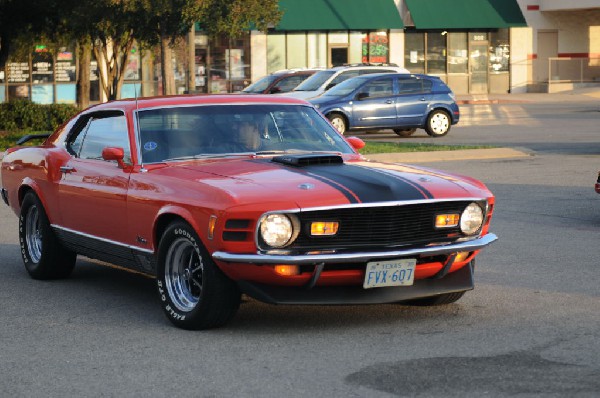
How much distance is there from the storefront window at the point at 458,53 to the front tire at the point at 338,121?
29526 mm

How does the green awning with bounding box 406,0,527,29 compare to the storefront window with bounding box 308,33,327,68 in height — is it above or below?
above

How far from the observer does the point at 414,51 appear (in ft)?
189

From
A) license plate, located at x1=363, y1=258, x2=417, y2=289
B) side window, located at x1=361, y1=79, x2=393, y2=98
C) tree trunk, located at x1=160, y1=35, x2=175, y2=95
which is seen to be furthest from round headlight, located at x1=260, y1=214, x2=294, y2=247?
tree trunk, located at x1=160, y1=35, x2=175, y2=95

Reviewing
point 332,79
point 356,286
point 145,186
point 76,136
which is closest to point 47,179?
point 76,136

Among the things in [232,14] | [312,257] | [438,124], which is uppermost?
[232,14]

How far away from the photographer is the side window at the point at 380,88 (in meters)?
29.6

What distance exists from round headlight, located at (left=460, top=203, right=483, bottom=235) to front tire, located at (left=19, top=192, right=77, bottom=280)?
139 inches

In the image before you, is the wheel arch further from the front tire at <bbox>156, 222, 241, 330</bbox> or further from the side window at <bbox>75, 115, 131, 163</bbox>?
the side window at <bbox>75, 115, 131, 163</bbox>

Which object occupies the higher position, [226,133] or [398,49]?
[398,49]

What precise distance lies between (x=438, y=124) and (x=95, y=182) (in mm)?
21499

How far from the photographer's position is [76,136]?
398 inches

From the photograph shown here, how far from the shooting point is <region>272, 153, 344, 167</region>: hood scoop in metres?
8.46

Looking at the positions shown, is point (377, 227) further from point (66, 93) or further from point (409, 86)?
point (66, 93)

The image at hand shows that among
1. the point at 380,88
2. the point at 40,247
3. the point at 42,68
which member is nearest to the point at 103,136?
the point at 40,247
